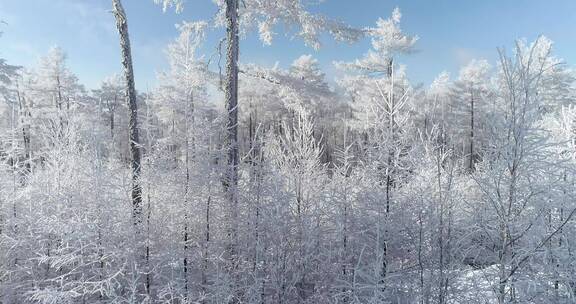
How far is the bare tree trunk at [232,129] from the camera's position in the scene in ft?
24.5

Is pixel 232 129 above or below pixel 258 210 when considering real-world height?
above

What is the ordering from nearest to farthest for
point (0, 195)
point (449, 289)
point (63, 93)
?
point (449, 289) → point (0, 195) → point (63, 93)

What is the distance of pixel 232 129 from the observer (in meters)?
8.27

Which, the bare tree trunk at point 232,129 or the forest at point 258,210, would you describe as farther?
the bare tree trunk at point 232,129

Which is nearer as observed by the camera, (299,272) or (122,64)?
(299,272)

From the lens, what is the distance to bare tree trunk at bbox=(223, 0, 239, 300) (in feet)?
24.5

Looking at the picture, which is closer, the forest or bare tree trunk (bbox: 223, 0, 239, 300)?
the forest

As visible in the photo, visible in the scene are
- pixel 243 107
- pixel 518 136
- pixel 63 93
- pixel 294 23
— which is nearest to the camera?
pixel 518 136

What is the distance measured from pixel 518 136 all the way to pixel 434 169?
17.0 feet


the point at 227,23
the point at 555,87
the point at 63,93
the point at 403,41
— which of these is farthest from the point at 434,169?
the point at 63,93

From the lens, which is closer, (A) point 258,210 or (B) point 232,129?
(A) point 258,210

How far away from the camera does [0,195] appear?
8344 millimetres

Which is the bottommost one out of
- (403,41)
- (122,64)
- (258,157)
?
(258,157)

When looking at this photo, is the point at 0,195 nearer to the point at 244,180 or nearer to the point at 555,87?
the point at 244,180
